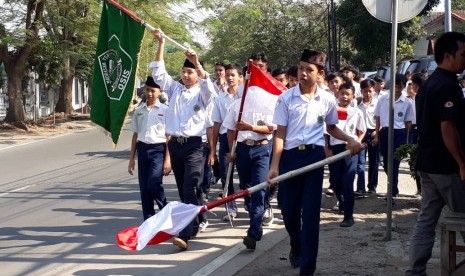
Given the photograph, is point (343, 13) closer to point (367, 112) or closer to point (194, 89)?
point (367, 112)

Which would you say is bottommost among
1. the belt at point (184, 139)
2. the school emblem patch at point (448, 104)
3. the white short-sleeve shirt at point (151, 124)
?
the belt at point (184, 139)

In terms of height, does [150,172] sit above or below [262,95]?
below

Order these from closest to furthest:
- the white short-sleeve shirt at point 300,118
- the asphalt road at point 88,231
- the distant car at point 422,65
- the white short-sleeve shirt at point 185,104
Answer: the white short-sleeve shirt at point 300,118, the asphalt road at point 88,231, the white short-sleeve shirt at point 185,104, the distant car at point 422,65

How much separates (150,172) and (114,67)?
1280mm

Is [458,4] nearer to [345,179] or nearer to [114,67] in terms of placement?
[345,179]

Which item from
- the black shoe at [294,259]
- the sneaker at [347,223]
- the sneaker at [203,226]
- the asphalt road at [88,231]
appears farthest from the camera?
the sneaker at [347,223]

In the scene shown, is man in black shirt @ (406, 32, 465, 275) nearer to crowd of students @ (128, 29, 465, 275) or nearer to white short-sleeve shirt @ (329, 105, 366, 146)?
crowd of students @ (128, 29, 465, 275)

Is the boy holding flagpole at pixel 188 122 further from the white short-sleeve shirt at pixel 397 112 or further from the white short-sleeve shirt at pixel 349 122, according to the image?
the white short-sleeve shirt at pixel 397 112

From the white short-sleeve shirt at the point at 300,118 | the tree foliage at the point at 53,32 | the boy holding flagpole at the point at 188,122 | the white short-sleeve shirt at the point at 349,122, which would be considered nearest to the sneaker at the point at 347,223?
the white short-sleeve shirt at the point at 349,122

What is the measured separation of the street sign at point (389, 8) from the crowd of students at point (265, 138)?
1048 millimetres

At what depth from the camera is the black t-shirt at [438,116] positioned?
18.4 ft

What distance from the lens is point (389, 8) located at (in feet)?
26.3

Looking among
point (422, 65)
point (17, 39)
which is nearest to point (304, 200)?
point (422, 65)

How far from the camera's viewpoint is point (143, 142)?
852 centimetres
